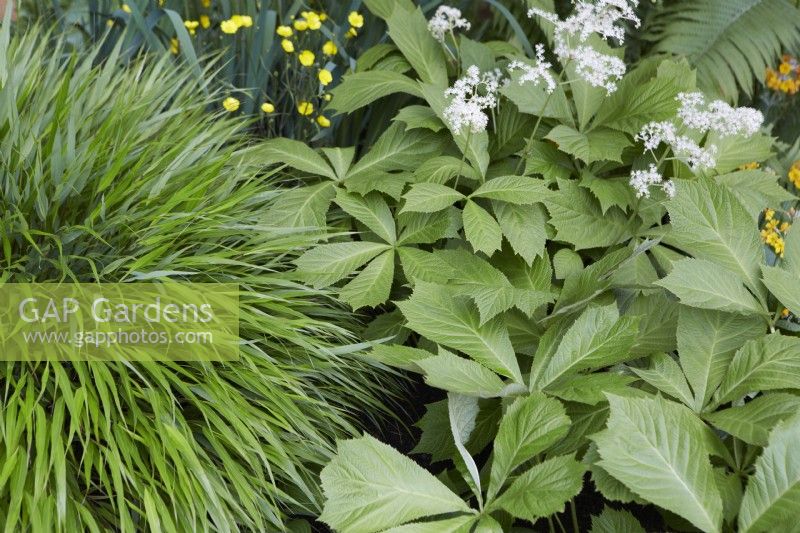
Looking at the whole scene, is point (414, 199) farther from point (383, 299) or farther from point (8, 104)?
point (8, 104)

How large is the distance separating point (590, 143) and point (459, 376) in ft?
2.37

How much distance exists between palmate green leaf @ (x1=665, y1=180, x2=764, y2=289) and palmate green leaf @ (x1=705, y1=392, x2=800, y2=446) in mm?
241

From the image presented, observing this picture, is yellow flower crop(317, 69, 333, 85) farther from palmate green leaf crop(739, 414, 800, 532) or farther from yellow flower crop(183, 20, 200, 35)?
palmate green leaf crop(739, 414, 800, 532)

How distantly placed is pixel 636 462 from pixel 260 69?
4.65 ft

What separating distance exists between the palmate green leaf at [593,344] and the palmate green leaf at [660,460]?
0.19 m

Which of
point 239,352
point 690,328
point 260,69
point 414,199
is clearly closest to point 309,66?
point 260,69

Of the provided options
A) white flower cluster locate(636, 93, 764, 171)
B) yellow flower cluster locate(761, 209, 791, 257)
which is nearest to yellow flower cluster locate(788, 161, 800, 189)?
yellow flower cluster locate(761, 209, 791, 257)

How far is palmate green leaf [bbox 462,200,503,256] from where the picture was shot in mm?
1542

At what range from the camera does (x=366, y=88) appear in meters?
1.83

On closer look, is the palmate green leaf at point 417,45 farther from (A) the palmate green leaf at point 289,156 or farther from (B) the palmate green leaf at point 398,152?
(A) the palmate green leaf at point 289,156

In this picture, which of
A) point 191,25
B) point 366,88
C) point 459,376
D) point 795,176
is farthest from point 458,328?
point 795,176

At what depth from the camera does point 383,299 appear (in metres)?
1.52

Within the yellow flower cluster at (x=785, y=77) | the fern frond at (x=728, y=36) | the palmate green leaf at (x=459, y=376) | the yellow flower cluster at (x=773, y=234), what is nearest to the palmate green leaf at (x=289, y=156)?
the palmate green leaf at (x=459, y=376)

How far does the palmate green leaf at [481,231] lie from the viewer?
60.7 inches
